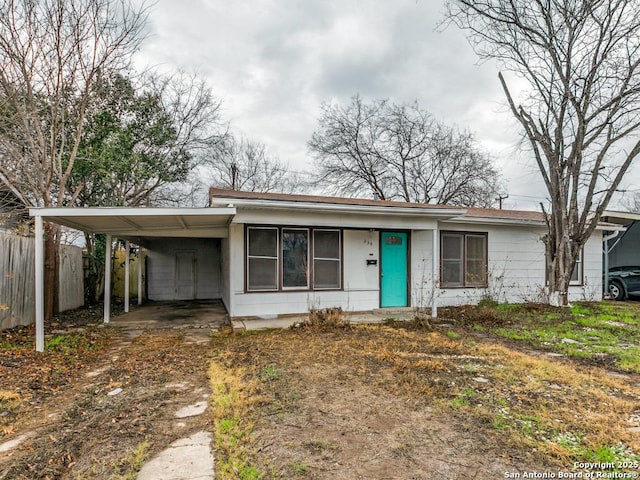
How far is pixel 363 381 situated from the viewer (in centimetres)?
396

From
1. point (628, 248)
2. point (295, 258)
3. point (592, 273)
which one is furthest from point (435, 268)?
point (628, 248)

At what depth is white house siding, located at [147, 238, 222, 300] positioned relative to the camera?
13148 mm

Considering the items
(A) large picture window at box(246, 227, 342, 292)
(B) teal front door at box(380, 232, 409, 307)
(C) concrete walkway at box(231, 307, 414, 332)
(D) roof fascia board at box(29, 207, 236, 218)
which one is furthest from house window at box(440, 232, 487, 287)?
(D) roof fascia board at box(29, 207, 236, 218)

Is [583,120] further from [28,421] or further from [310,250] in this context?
[28,421]

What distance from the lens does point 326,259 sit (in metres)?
8.46

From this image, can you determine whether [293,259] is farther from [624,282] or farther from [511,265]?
[624,282]

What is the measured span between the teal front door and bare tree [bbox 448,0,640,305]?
12.9 ft

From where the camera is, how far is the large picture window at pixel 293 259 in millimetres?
7902

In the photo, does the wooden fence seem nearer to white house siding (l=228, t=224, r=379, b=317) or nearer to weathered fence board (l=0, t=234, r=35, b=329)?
weathered fence board (l=0, t=234, r=35, b=329)

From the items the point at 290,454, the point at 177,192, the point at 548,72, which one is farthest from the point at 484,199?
the point at 290,454

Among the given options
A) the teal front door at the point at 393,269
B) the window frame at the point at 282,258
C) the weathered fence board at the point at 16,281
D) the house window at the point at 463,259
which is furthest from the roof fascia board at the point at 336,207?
the weathered fence board at the point at 16,281

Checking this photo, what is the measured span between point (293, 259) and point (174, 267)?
687 cm

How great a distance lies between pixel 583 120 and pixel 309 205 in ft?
23.3

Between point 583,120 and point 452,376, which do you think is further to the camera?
point 583,120
